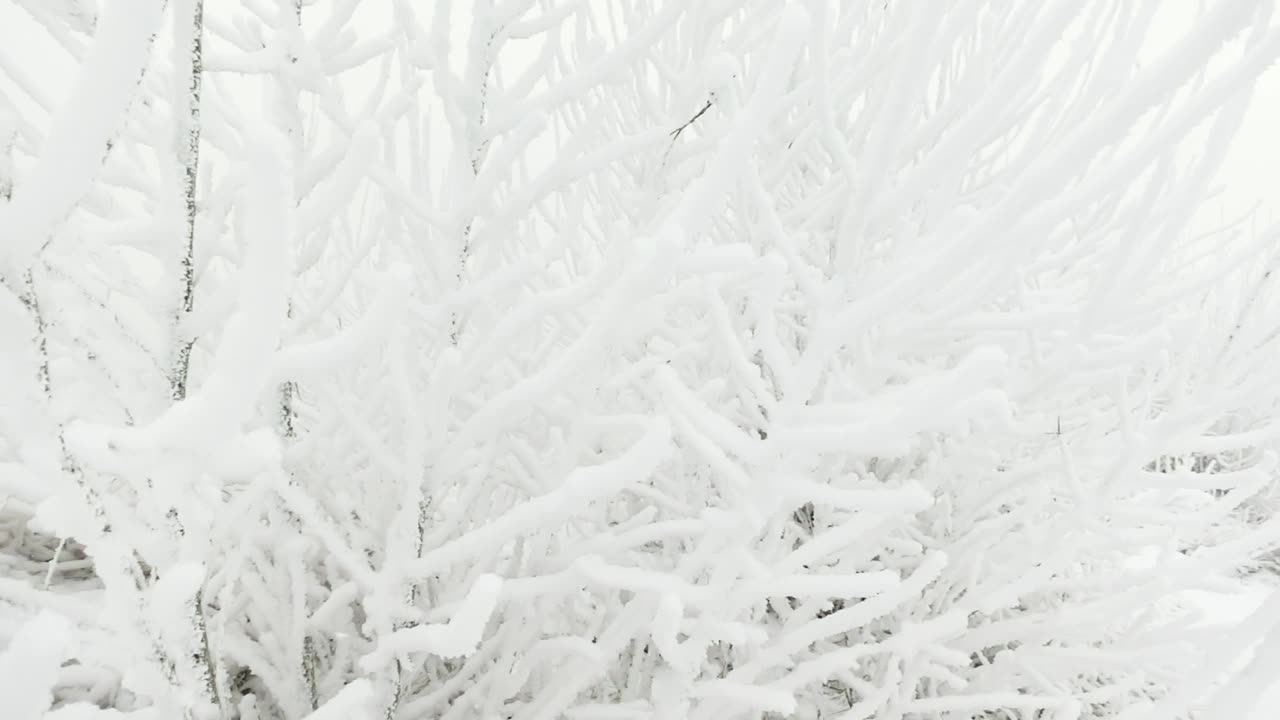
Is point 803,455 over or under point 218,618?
over

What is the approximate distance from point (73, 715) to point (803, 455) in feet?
2.34

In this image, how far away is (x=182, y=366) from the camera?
78 centimetres

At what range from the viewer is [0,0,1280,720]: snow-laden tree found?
1.83 feet

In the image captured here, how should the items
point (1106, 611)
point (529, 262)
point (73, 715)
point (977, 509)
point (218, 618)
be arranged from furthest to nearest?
point (977, 509)
point (1106, 611)
point (218, 618)
point (529, 262)
point (73, 715)

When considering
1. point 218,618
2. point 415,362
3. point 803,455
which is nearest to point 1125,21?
point 803,455

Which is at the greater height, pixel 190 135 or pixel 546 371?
pixel 190 135

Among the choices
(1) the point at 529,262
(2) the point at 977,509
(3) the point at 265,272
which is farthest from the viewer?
(2) the point at 977,509

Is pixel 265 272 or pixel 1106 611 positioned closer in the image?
pixel 265 272

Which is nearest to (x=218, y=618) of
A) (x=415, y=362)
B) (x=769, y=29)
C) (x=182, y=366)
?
(x=415, y=362)

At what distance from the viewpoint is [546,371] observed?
0.74m

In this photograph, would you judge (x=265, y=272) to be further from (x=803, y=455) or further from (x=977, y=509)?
(x=977, y=509)

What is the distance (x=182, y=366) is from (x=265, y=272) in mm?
438

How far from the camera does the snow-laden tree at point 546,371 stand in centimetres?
56

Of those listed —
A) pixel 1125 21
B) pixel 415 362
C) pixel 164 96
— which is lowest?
pixel 415 362
